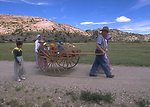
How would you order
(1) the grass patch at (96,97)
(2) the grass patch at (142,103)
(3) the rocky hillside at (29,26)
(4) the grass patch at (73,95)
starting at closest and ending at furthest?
(2) the grass patch at (142,103) → (1) the grass patch at (96,97) → (4) the grass patch at (73,95) → (3) the rocky hillside at (29,26)

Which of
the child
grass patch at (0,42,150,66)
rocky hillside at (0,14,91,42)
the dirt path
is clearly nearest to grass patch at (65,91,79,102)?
the dirt path

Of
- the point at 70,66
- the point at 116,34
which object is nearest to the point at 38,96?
the point at 70,66

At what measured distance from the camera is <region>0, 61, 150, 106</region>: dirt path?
36.7 ft

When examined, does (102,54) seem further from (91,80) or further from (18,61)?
(18,61)

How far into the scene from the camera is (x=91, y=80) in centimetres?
1276

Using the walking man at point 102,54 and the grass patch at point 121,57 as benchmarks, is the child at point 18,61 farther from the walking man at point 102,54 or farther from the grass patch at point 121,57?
the grass patch at point 121,57

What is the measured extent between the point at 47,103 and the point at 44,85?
7.44 ft

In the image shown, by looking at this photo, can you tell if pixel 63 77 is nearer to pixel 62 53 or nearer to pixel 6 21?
pixel 62 53

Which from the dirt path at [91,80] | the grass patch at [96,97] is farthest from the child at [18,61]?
the grass patch at [96,97]

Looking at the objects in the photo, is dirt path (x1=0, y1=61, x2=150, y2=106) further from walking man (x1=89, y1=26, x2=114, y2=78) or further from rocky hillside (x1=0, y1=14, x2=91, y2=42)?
rocky hillside (x1=0, y1=14, x2=91, y2=42)

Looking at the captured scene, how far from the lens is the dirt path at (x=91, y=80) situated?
36.7 feet

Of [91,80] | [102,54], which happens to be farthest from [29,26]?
[91,80]

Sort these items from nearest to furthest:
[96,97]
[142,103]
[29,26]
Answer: [142,103]
[96,97]
[29,26]

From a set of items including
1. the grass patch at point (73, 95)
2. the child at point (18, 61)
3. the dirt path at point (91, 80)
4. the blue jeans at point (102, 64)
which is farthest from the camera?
the blue jeans at point (102, 64)
